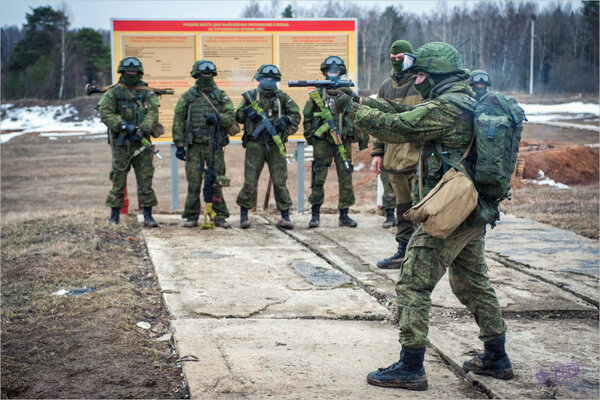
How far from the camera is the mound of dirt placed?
624 inches

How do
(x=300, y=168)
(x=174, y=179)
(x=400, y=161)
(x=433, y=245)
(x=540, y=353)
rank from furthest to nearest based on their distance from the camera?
(x=300, y=168)
(x=174, y=179)
(x=400, y=161)
(x=540, y=353)
(x=433, y=245)

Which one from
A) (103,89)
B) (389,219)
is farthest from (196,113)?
(389,219)

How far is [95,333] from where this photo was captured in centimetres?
441

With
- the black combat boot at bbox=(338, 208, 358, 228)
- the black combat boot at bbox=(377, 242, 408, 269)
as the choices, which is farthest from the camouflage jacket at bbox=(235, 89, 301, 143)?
the black combat boot at bbox=(377, 242, 408, 269)

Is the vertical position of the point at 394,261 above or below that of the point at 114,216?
below

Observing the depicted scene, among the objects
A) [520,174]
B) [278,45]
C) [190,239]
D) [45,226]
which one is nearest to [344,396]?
[190,239]

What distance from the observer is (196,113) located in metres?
8.22

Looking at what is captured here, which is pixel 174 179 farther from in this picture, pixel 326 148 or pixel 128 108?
pixel 326 148

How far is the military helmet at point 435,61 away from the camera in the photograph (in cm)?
374

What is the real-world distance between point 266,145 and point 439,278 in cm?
495

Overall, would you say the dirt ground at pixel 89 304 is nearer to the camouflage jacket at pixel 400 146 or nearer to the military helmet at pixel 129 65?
the military helmet at pixel 129 65

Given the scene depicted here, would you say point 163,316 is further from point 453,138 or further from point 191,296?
point 453,138

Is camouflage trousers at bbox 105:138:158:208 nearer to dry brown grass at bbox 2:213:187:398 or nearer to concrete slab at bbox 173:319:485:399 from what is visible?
dry brown grass at bbox 2:213:187:398

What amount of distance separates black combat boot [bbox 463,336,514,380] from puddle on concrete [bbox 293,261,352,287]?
2.06m
